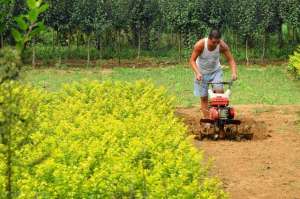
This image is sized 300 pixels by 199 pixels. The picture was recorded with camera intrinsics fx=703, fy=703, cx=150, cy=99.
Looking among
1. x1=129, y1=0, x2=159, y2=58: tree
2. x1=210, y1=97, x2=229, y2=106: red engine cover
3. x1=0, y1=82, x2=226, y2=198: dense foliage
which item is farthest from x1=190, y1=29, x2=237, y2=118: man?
x1=129, y1=0, x2=159, y2=58: tree

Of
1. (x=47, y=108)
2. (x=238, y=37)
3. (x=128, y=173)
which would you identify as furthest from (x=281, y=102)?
(x=238, y=37)

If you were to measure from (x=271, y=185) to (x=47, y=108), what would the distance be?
333 centimetres

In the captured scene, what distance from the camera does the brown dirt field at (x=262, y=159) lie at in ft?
24.6

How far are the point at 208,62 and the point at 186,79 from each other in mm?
10924

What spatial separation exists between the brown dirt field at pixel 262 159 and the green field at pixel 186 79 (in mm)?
3699

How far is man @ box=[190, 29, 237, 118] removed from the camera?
1085 cm

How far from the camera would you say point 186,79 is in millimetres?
22172

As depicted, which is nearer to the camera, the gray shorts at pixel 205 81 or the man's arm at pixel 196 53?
the man's arm at pixel 196 53

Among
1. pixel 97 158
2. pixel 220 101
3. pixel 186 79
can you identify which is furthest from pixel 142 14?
pixel 97 158

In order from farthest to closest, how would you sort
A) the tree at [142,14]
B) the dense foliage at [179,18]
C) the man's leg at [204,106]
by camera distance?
the tree at [142,14] → the dense foliage at [179,18] → the man's leg at [204,106]

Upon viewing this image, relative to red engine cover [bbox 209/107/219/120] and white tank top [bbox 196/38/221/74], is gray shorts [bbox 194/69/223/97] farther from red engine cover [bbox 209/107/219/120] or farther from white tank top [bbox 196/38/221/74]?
red engine cover [bbox 209/107/219/120]

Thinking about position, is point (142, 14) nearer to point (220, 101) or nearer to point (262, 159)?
point (220, 101)

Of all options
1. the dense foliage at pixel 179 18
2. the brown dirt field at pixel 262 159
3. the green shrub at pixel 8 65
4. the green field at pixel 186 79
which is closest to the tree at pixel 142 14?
the dense foliage at pixel 179 18

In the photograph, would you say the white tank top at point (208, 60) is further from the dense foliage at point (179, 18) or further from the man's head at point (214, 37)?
the dense foliage at point (179, 18)
